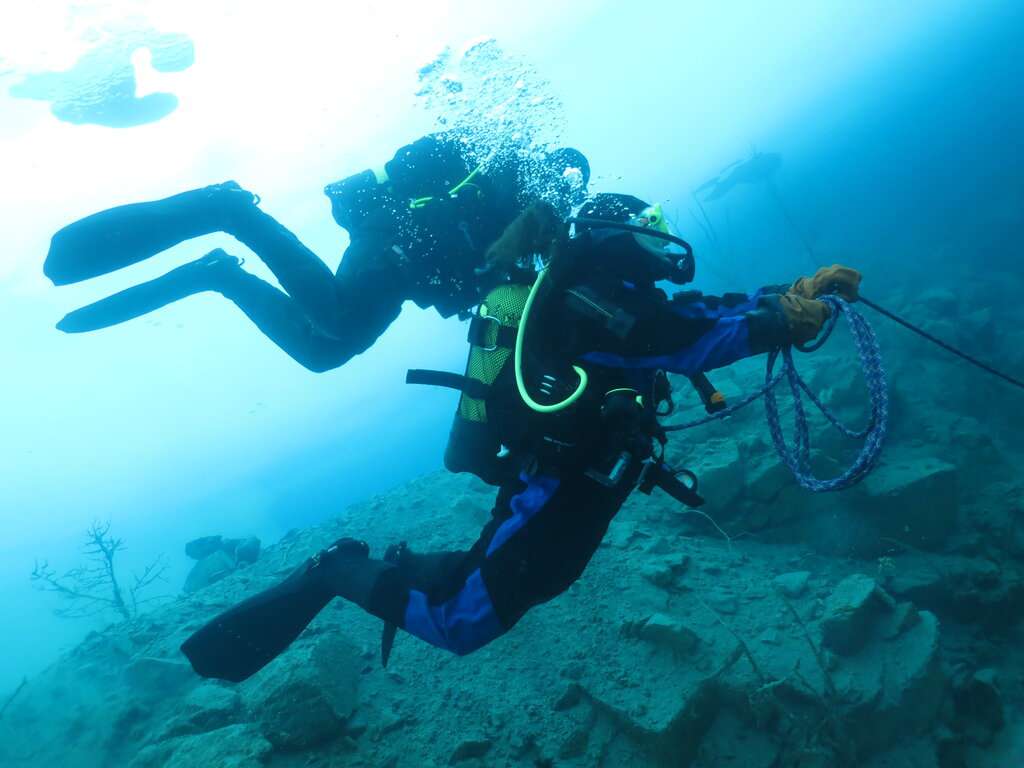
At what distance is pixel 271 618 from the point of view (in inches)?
121

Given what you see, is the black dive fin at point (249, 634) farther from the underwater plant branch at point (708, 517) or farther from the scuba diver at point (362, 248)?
the underwater plant branch at point (708, 517)

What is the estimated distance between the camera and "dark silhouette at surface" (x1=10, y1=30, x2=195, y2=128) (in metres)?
9.97

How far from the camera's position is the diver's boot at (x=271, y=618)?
9.78ft

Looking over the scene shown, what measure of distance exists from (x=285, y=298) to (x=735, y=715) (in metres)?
5.01

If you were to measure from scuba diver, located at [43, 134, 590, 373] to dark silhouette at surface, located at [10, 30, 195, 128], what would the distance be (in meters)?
10.4

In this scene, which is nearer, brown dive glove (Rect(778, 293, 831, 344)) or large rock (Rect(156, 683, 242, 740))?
brown dive glove (Rect(778, 293, 831, 344))

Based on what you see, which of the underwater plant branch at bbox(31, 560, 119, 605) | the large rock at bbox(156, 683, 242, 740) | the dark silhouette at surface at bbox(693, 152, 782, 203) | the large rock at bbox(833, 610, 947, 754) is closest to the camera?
the large rock at bbox(833, 610, 947, 754)

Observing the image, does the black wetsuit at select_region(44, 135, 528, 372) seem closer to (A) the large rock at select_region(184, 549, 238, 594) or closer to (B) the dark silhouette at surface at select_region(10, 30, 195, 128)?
(A) the large rock at select_region(184, 549, 238, 594)

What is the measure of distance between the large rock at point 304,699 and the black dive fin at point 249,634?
774 millimetres

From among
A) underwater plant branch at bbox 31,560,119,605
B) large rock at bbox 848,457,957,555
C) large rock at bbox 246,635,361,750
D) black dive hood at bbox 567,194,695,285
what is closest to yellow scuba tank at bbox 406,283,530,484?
black dive hood at bbox 567,194,695,285

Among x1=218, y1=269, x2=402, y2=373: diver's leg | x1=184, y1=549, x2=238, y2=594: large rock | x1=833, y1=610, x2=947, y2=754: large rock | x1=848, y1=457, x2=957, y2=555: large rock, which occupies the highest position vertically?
x1=218, y1=269, x2=402, y2=373: diver's leg

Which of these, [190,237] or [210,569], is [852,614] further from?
[210,569]

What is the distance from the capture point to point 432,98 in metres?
7.20

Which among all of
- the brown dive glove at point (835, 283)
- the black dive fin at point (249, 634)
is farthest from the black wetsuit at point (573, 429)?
the black dive fin at point (249, 634)
